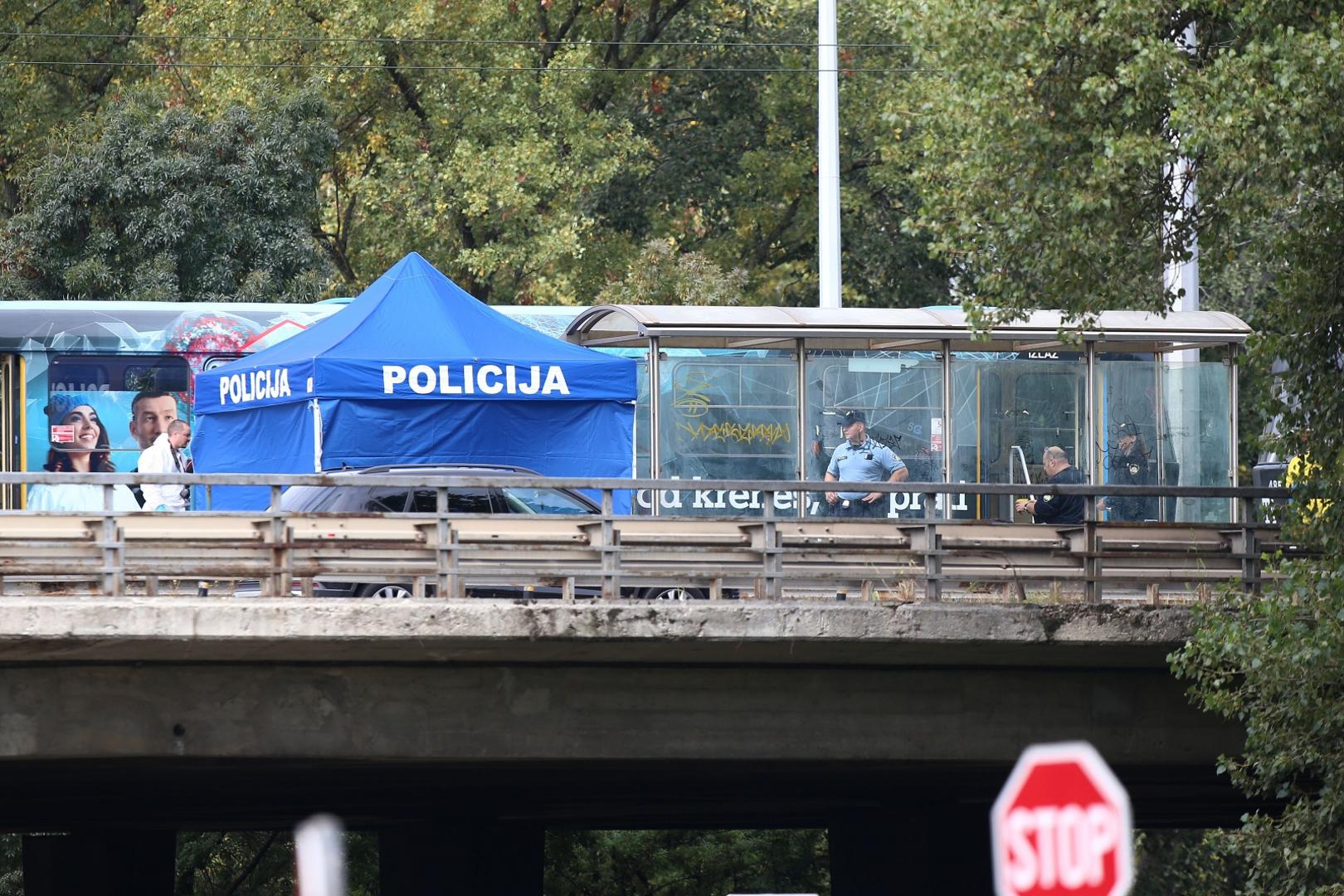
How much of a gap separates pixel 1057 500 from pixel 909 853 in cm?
671

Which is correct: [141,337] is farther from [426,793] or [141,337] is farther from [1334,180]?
[1334,180]

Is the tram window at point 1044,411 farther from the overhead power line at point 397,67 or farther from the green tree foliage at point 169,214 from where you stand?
the overhead power line at point 397,67

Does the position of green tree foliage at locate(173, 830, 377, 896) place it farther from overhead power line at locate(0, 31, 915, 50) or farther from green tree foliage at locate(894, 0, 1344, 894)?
green tree foliage at locate(894, 0, 1344, 894)

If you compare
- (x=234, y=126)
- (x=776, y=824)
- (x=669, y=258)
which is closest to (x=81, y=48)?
(x=234, y=126)

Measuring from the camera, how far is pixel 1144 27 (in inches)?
468

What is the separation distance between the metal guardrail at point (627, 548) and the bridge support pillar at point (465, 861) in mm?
10297

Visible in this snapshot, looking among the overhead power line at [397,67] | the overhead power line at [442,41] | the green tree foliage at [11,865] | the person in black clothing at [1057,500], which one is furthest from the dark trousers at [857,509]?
the green tree foliage at [11,865]

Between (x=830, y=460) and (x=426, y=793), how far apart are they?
737 cm

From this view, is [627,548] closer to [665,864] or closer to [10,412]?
[10,412]

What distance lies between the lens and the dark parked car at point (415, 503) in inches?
573

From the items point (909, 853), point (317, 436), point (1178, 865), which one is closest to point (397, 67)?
point (909, 853)

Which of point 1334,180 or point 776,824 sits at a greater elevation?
point 1334,180

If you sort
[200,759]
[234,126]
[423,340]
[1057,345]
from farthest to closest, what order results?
[234,126]
[1057,345]
[423,340]
[200,759]

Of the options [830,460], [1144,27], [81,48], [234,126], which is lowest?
[830,460]
